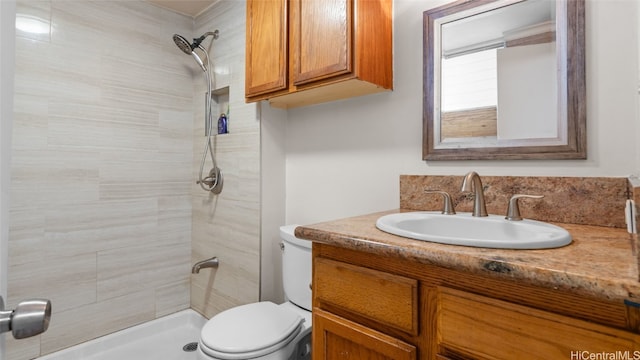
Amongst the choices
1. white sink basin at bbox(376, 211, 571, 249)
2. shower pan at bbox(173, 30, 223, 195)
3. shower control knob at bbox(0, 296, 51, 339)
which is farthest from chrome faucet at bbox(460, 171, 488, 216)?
shower pan at bbox(173, 30, 223, 195)

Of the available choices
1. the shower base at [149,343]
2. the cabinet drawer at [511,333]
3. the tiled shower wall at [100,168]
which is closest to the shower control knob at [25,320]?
the cabinet drawer at [511,333]

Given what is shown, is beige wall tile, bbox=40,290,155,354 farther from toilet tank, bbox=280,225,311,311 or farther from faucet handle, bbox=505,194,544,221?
faucet handle, bbox=505,194,544,221

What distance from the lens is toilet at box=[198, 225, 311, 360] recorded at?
1.17 meters

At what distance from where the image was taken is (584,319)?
54cm

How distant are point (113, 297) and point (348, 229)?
71.0 inches

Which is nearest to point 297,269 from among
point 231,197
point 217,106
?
point 231,197

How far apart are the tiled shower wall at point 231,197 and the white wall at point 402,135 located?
24 centimetres

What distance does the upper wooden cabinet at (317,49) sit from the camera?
1239 millimetres

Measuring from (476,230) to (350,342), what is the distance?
0.54 metres

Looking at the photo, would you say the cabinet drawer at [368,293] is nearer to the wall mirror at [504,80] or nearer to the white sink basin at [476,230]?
the white sink basin at [476,230]

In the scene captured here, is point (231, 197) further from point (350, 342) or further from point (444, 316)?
point (444, 316)

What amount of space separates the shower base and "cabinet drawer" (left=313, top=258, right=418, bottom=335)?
1448 mm

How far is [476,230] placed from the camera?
1040 millimetres

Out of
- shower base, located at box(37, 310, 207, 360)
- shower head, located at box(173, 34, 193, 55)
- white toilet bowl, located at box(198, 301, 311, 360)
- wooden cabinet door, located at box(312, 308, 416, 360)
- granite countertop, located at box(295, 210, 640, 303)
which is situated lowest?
shower base, located at box(37, 310, 207, 360)
